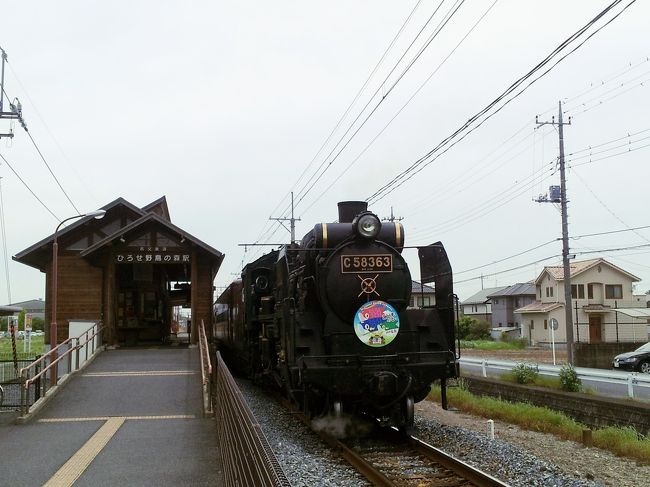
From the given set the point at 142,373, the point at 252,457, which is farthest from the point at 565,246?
the point at 252,457

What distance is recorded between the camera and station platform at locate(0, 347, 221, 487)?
7.06 metres

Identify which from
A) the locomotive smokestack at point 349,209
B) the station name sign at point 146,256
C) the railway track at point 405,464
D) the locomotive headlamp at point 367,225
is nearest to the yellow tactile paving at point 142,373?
the station name sign at point 146,256

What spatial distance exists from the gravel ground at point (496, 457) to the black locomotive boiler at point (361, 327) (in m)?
0.68

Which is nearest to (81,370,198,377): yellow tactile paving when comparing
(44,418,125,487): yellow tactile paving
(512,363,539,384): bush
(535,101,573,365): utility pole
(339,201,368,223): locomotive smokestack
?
(44,418,125,487): yellow tactile paving

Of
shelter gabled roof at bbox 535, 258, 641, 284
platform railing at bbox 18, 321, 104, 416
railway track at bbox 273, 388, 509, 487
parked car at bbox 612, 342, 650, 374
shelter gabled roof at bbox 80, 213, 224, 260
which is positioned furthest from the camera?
shelter gabled roof at bbox 535, 258, 641, 284

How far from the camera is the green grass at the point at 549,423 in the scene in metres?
9.13

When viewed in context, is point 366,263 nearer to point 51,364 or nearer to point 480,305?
point 51,364

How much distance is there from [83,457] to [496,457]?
5297 mm

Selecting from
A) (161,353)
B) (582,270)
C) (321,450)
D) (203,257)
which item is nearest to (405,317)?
(321,450)

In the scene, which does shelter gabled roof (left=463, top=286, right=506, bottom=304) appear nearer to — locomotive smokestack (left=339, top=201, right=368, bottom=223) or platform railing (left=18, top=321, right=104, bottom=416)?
platform railing (left=18, top=321, right=104, bottom=416)

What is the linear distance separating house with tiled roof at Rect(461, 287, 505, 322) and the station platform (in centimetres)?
6216

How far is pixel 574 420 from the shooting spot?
12.3 metres

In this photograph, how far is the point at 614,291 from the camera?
158 feet

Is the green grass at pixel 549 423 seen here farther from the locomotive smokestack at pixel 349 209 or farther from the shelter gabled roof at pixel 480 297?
the shelter gabled roof at pixel 480 297
